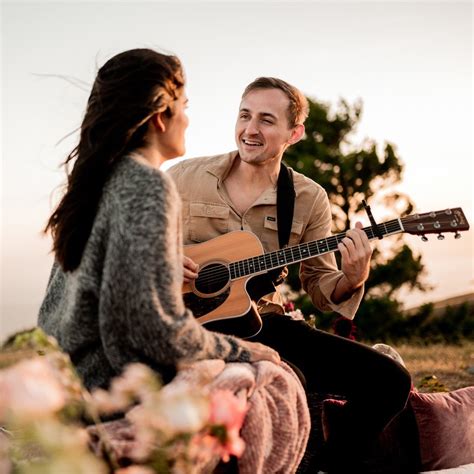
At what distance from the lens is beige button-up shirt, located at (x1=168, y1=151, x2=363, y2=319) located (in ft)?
13.6

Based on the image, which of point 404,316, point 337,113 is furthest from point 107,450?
point 337,113

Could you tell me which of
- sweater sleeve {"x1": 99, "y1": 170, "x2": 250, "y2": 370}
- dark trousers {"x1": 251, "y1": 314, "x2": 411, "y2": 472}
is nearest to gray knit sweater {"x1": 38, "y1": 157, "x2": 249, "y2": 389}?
sweater sleeve {"x1": 99, "y1": 170, "x2": 250, "y2": 370}

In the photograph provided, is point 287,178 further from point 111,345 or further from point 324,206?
point 111,345

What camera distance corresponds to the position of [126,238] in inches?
82.8

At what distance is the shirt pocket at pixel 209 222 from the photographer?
13.6 ft

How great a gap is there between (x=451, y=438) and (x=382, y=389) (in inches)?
33.8

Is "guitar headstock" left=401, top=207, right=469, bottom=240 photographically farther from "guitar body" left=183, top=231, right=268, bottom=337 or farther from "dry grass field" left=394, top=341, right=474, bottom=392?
"dry grass field" left=394, top=341, right=474, bottom=392

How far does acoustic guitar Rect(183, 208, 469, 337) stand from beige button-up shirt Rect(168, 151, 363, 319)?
0.18m

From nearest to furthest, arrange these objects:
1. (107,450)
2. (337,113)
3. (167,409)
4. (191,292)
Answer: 1. (167,409)
2. (107,450)
3. (191,292)
4. (337,113)

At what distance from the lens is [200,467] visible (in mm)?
2180

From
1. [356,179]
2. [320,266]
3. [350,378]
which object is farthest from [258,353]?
[356,179]

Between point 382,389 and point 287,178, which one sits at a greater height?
point 287,178

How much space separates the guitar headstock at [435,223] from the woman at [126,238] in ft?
5.98

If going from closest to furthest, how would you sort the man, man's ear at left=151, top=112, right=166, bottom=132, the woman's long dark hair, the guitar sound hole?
the woman's long dark hair
man's ear at left=151, top=112, right=166, bottom=132
the man
the guitar sound hole
